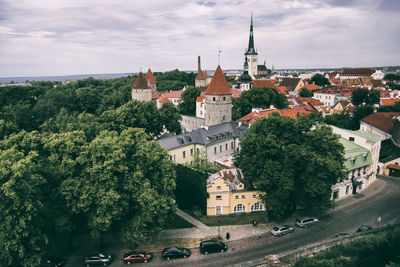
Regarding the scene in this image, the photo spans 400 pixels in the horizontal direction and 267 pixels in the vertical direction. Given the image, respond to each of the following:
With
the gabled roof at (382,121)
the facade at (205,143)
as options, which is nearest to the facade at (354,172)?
the gabled roof at (382,121)

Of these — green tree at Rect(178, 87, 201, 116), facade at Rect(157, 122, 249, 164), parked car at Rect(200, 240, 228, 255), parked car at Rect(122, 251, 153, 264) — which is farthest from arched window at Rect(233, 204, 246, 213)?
green tree at Rect(178, 87, 201, 116)

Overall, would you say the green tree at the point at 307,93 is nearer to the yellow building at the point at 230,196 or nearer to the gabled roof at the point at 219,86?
the gabled roof at the point at 219,86

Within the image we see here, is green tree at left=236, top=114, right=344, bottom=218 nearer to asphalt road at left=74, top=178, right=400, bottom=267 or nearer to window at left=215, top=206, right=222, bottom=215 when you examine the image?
asphalt road at left=74, top=178, right=400, bottom=267

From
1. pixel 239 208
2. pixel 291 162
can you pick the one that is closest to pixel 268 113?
pixel 291 162

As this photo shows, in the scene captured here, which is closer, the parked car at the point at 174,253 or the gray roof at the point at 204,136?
the parked car at the point at 174,253

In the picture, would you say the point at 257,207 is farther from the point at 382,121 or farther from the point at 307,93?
the point at 307,93

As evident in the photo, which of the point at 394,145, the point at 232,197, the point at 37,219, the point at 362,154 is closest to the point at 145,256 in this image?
the point at 37,219
